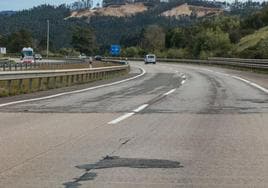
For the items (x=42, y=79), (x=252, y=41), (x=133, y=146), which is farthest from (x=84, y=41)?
(x=133, y=146)

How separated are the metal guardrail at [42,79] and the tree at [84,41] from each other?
128094 millimetres

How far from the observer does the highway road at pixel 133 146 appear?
768cm

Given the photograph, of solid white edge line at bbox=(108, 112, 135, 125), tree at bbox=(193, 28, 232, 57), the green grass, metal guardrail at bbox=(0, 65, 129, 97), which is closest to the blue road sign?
tree at bbox=(193, 28, 232, 57)

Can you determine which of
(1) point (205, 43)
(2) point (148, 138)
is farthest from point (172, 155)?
Result: (1) point (205, 43)

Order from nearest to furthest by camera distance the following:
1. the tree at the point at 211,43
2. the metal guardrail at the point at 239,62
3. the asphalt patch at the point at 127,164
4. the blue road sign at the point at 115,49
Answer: the asphalt patch at the point at 127,164 < the metal guardrail at the point at 239,62 < the tree at the point at 211,43 < the blue road sign at the point at 115,49

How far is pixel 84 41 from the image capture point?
170750 mm

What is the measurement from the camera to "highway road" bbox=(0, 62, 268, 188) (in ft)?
25.2

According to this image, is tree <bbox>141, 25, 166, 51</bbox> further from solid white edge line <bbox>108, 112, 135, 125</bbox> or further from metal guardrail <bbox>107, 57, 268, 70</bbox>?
solid white edge line <bbox>108, 112, 135, 125</bbox>

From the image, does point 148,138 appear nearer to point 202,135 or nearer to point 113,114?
point 202,135

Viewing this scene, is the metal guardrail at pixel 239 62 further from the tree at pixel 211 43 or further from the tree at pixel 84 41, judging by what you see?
the tree at pixel 84 41

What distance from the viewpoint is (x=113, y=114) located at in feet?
50.4

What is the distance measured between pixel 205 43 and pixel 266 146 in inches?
3795

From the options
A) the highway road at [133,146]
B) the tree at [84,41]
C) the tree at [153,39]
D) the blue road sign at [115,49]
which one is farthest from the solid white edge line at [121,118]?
the tree at [84,41]

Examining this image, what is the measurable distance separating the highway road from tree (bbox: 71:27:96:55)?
152m
